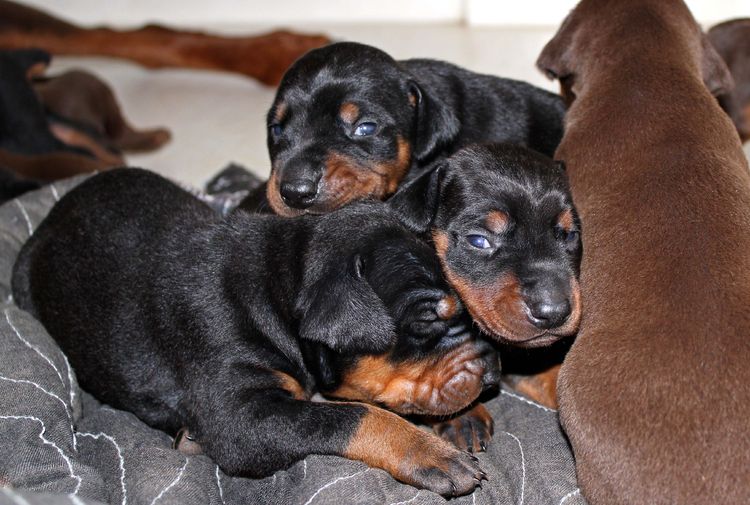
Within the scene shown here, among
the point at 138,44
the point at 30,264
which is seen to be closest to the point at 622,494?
the point at 30,264

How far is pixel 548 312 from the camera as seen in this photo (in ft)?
8.18

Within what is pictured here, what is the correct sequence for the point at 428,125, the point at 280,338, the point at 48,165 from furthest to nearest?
the point at 48,165, the point at 428,125, the point at 280,338

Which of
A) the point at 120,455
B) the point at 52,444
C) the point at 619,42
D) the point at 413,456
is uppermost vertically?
the point at 619,42

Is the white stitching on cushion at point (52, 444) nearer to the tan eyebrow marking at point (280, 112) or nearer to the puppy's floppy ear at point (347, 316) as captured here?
the puppy's floppy ear at point (347, 316)

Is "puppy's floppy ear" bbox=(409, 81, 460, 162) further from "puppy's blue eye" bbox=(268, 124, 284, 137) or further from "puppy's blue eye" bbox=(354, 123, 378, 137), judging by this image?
"puppy's blue eye" bbox=(268, 124, 284, 137)

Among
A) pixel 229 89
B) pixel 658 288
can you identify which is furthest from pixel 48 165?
pixel 658 288

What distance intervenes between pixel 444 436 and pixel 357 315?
0.63 m

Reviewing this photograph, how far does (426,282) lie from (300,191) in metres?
0.51

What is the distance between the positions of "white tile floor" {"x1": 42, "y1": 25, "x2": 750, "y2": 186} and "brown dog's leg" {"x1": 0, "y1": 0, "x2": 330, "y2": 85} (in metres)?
0.26

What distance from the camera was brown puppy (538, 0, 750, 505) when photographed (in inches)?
85.8

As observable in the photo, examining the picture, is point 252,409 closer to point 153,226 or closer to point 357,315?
point 357,315

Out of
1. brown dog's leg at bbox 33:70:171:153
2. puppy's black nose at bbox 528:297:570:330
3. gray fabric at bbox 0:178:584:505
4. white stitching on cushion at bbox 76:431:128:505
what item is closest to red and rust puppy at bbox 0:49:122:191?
brown dog's leg at bbox 33:70:171:153

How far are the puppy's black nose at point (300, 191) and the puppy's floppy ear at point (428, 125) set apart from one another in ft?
1.59

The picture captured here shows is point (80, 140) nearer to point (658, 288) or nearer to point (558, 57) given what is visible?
point (558, 57)
